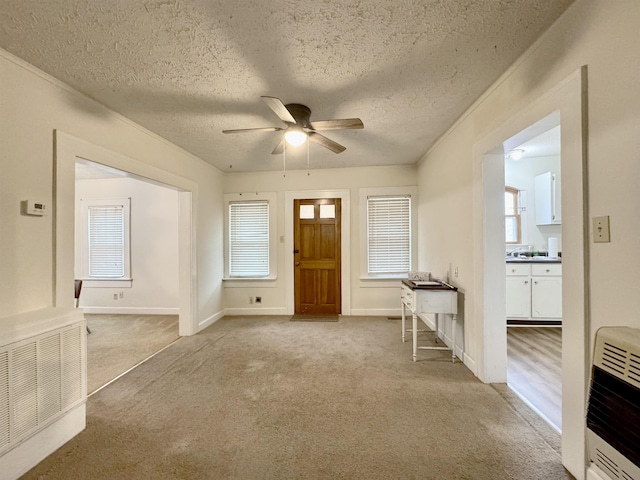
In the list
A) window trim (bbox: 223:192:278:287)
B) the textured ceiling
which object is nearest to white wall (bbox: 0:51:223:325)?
the textured ceiling

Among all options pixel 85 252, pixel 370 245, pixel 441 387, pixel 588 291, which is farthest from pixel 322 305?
pixel 85 252

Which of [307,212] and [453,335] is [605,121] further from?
[307,212]

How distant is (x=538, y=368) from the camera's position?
2.63 metres

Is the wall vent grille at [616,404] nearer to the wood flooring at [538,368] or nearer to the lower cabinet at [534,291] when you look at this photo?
the wood flooring at [538,368]

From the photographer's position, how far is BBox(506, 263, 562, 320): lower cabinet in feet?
12.3

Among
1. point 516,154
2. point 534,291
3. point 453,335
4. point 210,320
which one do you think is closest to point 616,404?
point 453,335

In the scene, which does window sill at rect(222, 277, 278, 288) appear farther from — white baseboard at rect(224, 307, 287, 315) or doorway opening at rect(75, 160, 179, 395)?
doorway opening at rect(75, 160, 179, 395)

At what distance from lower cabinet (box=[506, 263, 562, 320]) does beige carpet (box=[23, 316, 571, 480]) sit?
1.70m

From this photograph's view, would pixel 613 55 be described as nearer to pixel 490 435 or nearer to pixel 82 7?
pixel 490 435

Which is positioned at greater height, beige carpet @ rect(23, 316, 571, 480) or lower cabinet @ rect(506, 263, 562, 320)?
lower cabinet @ rect(506, 263, 562, 320)

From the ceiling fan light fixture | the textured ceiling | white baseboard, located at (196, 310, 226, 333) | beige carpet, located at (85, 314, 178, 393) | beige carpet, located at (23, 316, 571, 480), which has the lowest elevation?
beige carpet, located at (85, 314, 178, 393)

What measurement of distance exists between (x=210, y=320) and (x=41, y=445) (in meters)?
2.55

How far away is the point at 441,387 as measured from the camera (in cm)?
230

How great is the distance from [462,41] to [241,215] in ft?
12.9
